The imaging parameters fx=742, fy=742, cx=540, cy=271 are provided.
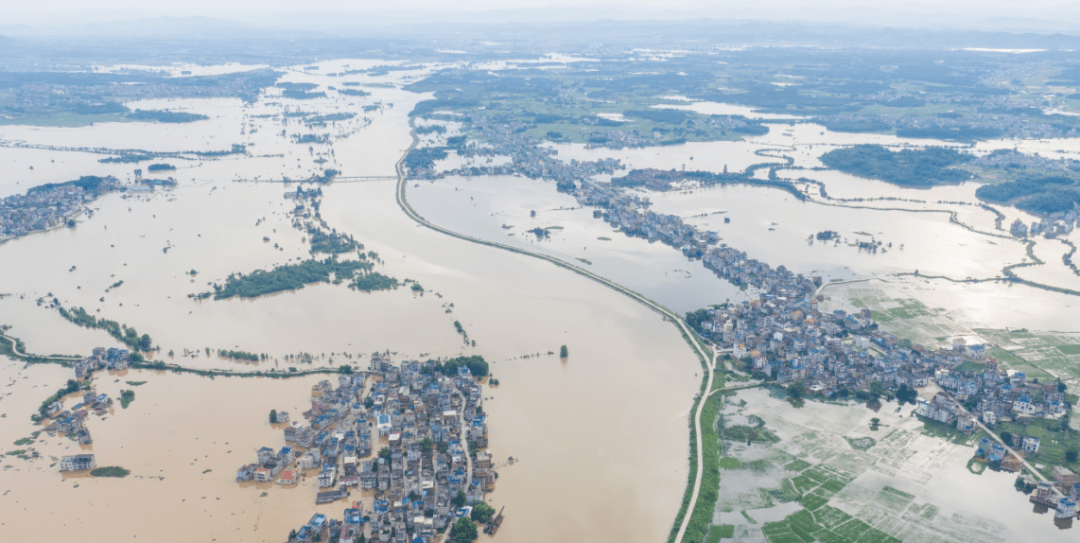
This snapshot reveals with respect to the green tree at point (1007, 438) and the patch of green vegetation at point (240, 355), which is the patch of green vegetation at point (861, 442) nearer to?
the green tree at point (1007, 438)

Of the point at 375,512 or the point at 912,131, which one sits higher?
the point at 912,131

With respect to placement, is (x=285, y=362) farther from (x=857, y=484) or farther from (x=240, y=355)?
(x=857, y=484)

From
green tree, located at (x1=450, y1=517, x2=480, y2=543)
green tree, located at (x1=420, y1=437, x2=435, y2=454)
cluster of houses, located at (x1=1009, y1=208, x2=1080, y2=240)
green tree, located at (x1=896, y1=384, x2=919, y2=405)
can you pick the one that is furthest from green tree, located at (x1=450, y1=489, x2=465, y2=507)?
cluster of houses, located at (x1=1009, y1=208, x2=1080, y2=240)

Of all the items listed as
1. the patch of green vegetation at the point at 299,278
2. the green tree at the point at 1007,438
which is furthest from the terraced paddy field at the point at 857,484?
the patch of green vegetation at the point at 299,278

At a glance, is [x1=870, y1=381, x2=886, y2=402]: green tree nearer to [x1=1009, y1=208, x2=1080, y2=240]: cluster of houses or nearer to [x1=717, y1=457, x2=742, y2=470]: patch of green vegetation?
[x1=717, y1=457, x2=742, y2=470]: patch of green vegetation

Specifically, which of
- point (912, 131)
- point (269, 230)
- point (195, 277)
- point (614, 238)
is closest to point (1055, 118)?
point (912, 131)

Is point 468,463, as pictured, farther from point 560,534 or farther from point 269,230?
point 269,230
